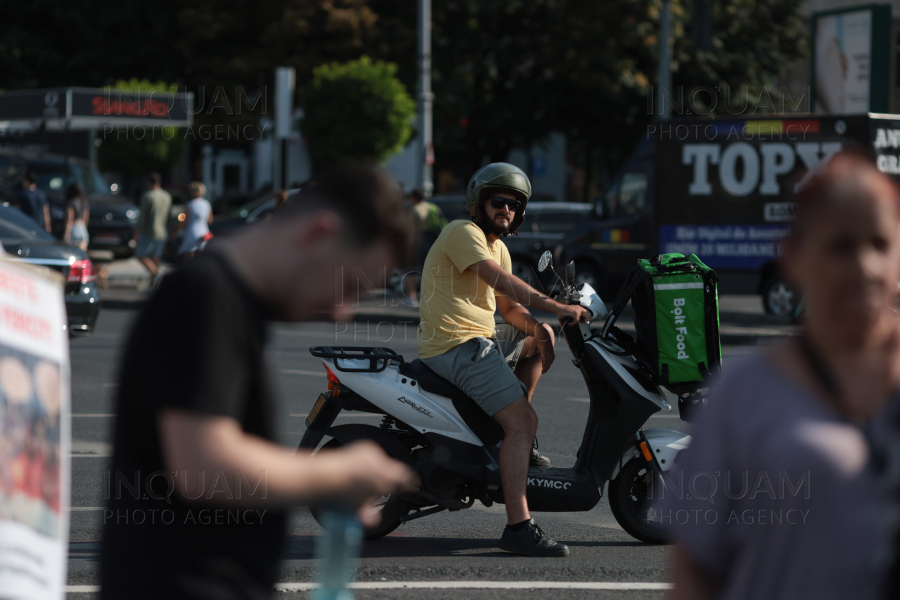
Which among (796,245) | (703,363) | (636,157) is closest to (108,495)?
(796,245)

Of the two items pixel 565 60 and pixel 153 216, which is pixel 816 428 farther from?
pixel 565 60

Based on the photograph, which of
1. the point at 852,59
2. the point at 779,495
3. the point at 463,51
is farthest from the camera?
the point at 463,51

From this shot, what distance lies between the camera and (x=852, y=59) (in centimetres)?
2106

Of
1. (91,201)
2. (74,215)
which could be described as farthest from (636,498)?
(91,201)

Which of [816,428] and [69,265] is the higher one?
[816,428]

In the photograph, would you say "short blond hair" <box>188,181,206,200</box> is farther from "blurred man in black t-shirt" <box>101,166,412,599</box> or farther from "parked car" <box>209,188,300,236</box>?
"blurred man in black t-shirt" <box>101,166,412,599</box>

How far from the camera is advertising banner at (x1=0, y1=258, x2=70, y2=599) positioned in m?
2.00

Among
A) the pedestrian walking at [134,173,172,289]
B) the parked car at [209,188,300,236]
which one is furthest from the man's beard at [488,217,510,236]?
the parked car at [209,188,300,236]

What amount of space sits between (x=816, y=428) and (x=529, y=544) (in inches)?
131

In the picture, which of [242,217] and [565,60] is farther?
[565,60]

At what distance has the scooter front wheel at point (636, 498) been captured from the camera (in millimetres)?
5055

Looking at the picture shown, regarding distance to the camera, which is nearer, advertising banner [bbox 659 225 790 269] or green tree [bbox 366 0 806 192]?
advertising banner [bbox 659 225 790 269]

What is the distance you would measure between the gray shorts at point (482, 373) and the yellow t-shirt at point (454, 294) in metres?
0.04

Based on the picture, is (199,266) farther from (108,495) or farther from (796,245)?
(796,245)
